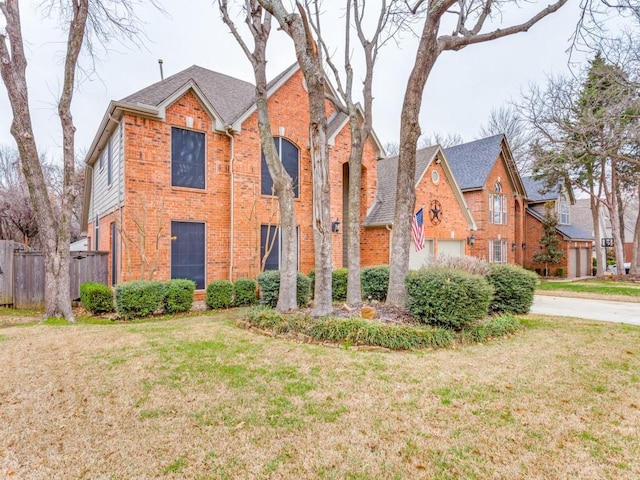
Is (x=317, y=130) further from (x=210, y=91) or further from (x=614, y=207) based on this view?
(x=614, y=207)

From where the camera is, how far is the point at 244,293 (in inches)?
405

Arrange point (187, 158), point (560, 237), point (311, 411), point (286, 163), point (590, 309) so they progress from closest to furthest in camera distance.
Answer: point (311, 411)
point (590, 309)
point (187, 158)
point (286, 163)
point (560, 237)

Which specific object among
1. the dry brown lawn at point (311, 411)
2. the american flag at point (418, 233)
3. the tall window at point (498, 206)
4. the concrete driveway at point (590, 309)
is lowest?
the concrete driveway at point (590, 309)

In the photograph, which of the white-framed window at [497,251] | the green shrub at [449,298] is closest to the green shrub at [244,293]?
the green shrub at [449,298]

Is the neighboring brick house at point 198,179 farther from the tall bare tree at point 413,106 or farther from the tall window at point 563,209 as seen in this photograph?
the tall window at point 563,209

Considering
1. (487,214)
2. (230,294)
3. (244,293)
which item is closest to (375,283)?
(244,293)

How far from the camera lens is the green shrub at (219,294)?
9.81 m

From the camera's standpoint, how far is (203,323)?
7.88 meters

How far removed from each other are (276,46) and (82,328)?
31.7 feet

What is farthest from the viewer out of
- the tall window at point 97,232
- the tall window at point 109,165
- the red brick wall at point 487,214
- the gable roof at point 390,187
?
the red brick wall at point 487,214

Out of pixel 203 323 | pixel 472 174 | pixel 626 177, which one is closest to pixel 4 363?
pixel 203 323

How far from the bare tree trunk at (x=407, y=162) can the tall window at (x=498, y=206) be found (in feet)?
48.6

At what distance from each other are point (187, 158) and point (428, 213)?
408 inches

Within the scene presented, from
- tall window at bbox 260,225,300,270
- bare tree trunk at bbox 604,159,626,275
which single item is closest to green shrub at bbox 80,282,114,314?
tall window at bbox 260,225,300,270
